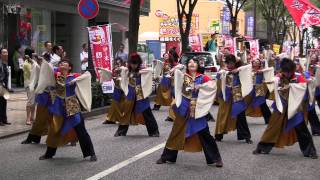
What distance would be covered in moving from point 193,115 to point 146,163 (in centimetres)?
100

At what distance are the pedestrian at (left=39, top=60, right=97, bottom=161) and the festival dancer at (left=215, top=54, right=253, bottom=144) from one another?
9.16 feet

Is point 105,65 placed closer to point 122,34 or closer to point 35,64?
point 35,64

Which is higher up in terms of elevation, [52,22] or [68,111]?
[52,22]

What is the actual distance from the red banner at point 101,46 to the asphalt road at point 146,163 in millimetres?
5214

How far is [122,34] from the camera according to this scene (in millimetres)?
30594

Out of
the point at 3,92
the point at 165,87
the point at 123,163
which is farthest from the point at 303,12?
the point at 123,163

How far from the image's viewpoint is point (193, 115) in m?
8.02

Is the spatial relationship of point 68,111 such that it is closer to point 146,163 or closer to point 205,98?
point 146,163

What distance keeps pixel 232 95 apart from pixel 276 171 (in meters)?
2.74

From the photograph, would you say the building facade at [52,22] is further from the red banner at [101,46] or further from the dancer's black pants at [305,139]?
the dancer's black pants at [305,139]

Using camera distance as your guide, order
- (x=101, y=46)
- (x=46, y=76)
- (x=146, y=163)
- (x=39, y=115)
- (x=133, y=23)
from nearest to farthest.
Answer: (x=146, y=163) < (x=46, y=76) < (x=39, y=115) < (x=101, y=46) < (x=133, y=23)

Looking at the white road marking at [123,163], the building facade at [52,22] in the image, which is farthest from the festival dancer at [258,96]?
the building facade at [52,22]

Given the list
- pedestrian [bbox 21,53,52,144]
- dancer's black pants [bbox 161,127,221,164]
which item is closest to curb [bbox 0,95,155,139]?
pedestrian [bbox 21,53,52,144]

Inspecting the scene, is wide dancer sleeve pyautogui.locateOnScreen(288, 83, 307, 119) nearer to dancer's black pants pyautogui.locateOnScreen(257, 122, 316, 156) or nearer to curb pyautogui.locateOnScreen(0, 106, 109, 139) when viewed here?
dancer's black pants pyautogui.locateOnScreen(257, 122, 316, 156)
